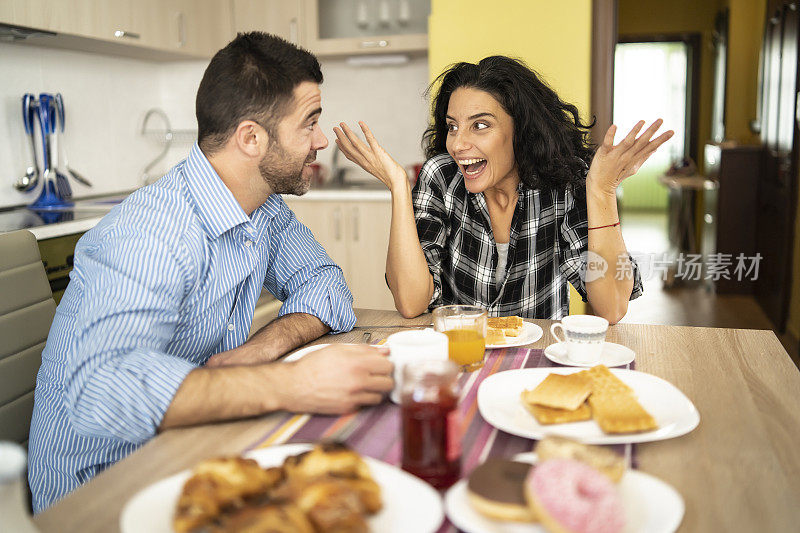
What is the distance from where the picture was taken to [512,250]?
6.51ft

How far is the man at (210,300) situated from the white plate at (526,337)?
362mm

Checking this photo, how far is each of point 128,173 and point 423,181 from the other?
2.44m

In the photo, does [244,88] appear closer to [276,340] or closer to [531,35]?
[276,340]

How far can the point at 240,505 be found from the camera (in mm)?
720

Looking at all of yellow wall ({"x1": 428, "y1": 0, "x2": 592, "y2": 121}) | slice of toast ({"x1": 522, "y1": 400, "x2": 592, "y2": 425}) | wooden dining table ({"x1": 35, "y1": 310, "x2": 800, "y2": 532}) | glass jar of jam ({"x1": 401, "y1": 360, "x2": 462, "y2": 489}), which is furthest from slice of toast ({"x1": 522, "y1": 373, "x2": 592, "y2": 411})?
yellow wall ({"x1": 428, "y1": 0, "x2": 592, "y2": 121})

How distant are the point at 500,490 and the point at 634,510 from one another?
145 millimetres

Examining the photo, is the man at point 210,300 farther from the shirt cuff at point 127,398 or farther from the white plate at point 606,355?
Answer: the white plate at point 606,355

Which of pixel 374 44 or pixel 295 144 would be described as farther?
pixel 374 44

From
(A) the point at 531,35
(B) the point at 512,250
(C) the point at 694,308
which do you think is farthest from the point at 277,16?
(C) the point at 694,308

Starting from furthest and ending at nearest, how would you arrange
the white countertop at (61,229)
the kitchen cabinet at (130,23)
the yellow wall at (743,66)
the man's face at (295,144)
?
the yellow wall at (743,66)
the kitchen cabinet at (130,23)
the white countertop at (61,229)
the man's face at (295,144)

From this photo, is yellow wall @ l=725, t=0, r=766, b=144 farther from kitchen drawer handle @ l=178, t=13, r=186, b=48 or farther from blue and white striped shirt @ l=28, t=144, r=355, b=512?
blue and white striped shirt @ l=28, t=144, r=355, b=512

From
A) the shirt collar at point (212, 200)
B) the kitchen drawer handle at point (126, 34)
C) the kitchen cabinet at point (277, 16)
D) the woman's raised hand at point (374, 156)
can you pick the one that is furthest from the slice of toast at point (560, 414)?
the kitchen cabinet at point (277, 16)

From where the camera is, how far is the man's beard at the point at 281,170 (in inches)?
59.5

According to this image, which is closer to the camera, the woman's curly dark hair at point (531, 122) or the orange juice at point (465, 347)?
the orange juice at point (465, 347)
